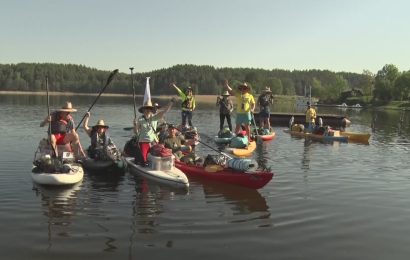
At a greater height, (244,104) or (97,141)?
(244,104)

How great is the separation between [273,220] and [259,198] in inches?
74.3

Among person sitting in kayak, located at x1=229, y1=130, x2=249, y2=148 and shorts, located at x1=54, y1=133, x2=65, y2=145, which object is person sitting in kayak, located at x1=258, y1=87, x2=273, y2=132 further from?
shorts, located at x1=54, y1=133, x2=65, y2=145

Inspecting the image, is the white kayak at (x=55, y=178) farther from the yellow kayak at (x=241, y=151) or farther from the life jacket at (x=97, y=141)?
the yellow kayak at (x=241, y=151)

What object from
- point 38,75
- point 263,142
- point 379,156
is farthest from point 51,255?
point 38,75

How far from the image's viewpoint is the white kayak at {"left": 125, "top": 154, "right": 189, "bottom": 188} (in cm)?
1227

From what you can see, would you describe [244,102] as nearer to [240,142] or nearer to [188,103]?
[240,142]

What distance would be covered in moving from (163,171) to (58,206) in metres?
3.51

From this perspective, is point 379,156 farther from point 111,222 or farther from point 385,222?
point 111,222

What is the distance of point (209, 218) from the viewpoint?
31.9 ft

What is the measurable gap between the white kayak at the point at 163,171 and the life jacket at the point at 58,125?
2484 millimetres

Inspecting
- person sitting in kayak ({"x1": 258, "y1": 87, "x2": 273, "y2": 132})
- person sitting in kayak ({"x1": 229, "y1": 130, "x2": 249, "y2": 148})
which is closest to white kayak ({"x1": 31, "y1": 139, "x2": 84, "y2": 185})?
person sitting in kayak ({"x1": 229, "y1": 130, "x2": 249, "y2": 148})

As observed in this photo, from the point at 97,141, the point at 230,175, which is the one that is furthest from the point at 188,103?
the point at 230,175

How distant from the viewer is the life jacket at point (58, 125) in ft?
45.8

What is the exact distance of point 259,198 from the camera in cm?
1161
